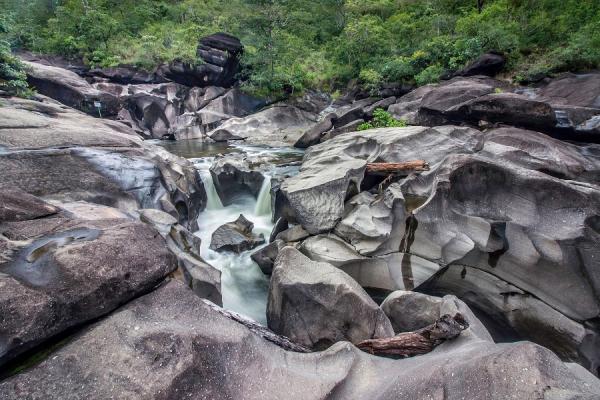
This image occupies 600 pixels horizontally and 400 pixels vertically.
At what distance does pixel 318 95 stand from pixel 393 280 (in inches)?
933

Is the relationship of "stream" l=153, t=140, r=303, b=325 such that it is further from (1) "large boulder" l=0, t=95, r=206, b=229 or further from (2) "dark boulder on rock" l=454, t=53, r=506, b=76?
(2) "dark boulder on rock" l=454, t=53, r=506, b=76

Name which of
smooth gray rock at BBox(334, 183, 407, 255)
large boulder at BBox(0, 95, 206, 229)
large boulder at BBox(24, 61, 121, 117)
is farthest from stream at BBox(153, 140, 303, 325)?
large boulder at BBox(24, 61, 121, 117)

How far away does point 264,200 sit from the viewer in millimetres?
10875

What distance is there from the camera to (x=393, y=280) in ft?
21.9

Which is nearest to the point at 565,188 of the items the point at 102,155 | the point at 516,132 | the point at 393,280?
the point at 393,280

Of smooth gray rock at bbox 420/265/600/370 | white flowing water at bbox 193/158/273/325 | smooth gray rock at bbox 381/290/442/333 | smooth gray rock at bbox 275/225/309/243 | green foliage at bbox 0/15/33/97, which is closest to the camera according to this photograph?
smooth gray rock at bbox 381/290/442/333

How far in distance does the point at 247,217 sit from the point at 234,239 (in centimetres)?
217

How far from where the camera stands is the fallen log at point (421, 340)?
12.1 ft

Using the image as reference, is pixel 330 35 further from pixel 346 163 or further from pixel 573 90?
pixel 346 163

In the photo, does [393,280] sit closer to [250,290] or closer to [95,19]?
[250,290]

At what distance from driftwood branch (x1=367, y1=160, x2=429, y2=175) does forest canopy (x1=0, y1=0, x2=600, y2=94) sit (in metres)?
11.5

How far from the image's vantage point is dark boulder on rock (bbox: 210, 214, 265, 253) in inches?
329

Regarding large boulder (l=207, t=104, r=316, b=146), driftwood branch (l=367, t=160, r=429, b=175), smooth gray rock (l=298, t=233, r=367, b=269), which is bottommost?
large boulder (l=207, t=104, r=316, b=146)

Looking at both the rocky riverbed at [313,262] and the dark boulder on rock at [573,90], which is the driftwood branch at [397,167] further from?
the dark boulder on rock at [573,90]
